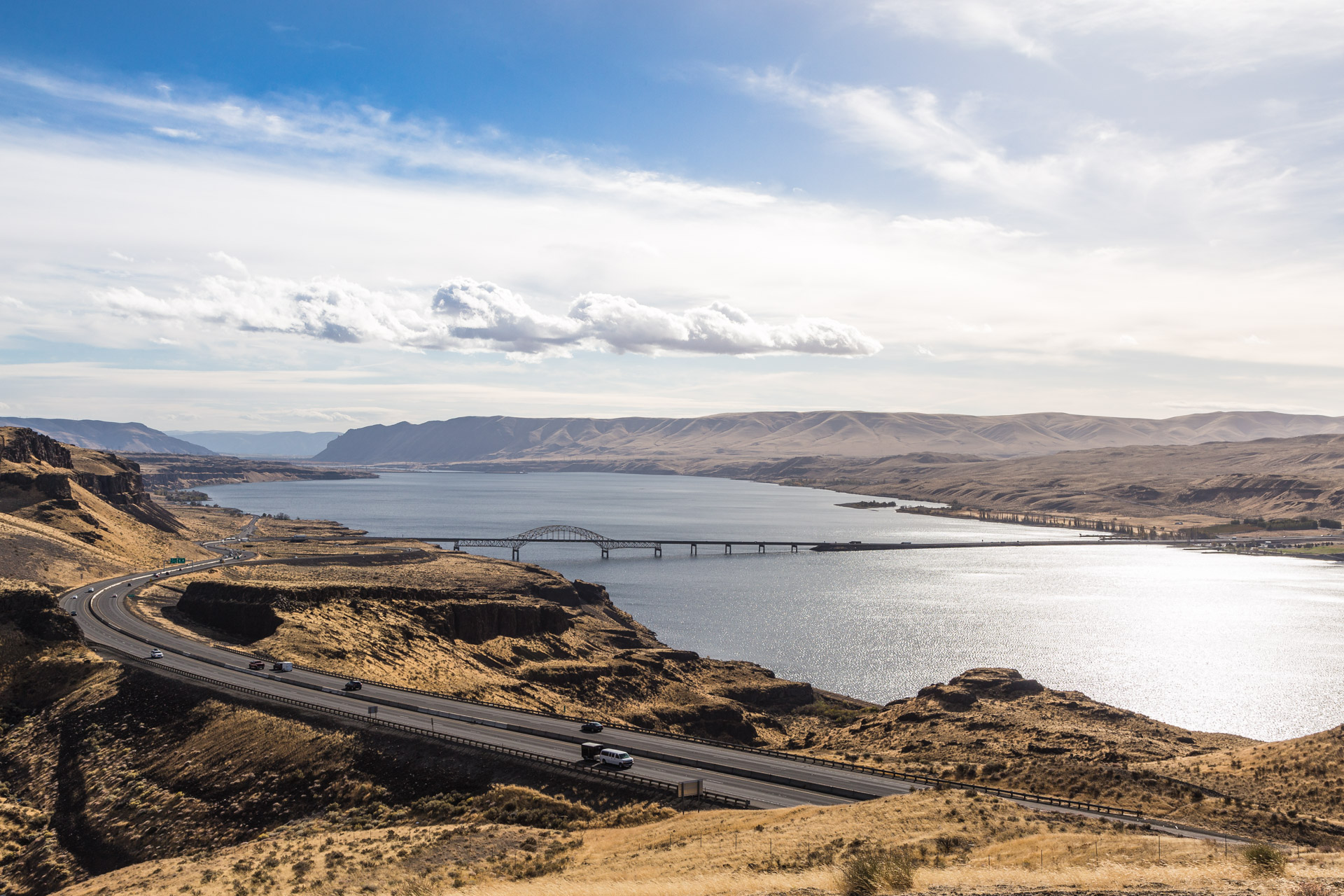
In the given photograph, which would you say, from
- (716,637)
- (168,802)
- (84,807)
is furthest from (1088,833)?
(716,637)

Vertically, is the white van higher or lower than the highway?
higher

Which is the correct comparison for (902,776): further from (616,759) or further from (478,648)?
(478,648)

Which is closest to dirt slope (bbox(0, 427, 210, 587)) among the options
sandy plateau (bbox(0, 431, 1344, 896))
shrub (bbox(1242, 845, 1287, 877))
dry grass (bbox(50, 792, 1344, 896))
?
sandy plateau (bbox(0, 431, 1344, 896))

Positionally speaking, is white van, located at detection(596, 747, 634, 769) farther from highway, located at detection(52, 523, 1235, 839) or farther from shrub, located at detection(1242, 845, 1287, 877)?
shrub, located at detection(1242, 845, 1287, 877)

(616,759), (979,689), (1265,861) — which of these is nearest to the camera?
(1265,861)

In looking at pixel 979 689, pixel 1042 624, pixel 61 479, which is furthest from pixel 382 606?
pixel 1042 624

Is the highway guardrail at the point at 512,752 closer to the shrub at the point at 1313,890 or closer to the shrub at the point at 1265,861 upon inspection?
the shrub at the point at 1265,861
